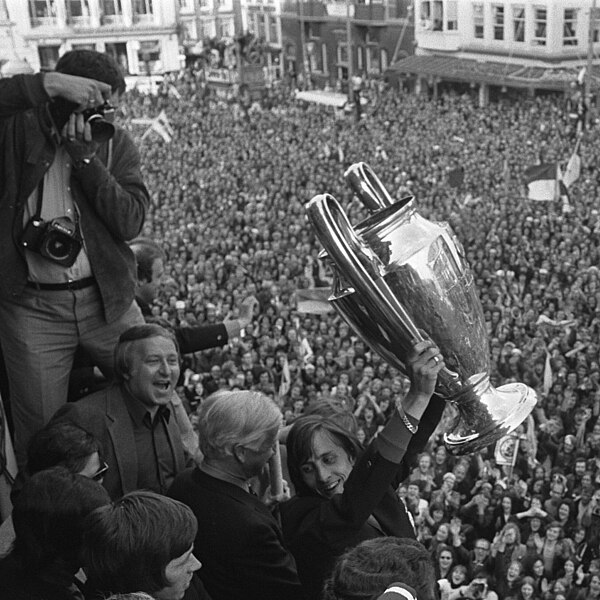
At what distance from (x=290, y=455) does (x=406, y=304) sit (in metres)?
0.59

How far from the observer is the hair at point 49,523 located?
2.64m

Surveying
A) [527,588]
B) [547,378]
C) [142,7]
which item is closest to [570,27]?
[142,7]

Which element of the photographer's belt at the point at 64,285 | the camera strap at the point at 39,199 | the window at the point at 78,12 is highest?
the camera strap at the point at 39,199

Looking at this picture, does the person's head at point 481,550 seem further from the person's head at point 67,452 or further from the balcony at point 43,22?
the balcony at point 43,22

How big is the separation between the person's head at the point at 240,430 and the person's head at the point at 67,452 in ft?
1.02

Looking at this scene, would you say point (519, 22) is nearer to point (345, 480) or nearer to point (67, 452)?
point (345, 480)

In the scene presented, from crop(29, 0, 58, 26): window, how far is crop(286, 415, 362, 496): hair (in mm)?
21294

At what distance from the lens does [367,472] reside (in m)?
2.88

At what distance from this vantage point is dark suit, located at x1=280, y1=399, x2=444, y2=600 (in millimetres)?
2883

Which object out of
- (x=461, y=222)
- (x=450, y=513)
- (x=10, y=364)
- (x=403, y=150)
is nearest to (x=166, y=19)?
(x=403, y=150)

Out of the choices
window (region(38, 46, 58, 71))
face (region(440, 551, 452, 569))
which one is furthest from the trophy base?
window (region(38, 46, 58, 71))

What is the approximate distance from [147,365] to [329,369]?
920 cm

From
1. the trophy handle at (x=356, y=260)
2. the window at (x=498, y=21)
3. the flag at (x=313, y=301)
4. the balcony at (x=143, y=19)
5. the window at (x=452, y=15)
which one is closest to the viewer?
the trophy handle at (x=356, y=260)

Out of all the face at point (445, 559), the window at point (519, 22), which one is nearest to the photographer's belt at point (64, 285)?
the face at point (445, 559)
